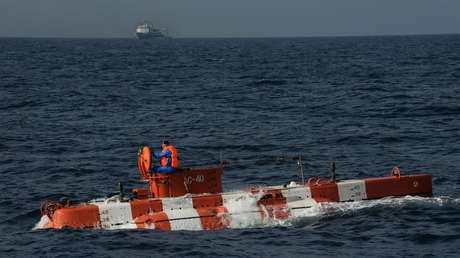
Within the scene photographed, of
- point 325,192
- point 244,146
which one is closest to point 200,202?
point 325,192

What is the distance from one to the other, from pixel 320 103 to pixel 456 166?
1933cm

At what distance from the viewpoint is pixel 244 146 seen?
3238 cm

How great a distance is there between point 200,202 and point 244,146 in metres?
11.8

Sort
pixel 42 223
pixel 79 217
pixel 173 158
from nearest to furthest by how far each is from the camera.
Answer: pixel 79 217
pixel 42 223
pixel 173 158

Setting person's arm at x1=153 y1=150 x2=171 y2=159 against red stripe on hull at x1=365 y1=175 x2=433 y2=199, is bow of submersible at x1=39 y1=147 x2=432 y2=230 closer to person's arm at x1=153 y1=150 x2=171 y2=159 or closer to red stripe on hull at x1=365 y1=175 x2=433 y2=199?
red stripe on hull at x1=365 y1=175 x2=433 y2=199

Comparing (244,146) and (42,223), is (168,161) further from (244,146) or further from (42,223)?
(244,146)

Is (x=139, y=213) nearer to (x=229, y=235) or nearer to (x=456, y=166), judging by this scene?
(x=229, y=235)

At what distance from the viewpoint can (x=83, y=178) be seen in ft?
88.3

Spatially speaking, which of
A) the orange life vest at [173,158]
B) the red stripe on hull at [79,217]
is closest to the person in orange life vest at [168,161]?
the orange life vest at [173,158]

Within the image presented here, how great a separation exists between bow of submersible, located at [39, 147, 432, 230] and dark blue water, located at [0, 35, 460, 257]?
1.84 feet

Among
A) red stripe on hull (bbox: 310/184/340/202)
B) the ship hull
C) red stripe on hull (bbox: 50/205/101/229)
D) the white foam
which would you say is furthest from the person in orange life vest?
red stripe on hull (bbox: 310/184/340/202)

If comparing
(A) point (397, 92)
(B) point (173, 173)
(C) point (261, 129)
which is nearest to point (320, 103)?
(A) point (397, 92)

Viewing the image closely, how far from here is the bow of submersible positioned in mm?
19984

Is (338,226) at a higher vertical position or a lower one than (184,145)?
lower
